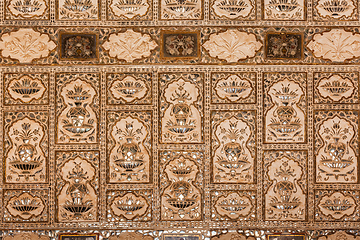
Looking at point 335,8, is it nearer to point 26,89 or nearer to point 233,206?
point 233,206

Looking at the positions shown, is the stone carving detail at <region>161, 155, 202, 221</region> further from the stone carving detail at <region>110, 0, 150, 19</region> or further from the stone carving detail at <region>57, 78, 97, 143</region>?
the stone carving detail at <region>110, 0, 150, 19</region>

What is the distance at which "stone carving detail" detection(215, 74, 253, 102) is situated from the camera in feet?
8.79

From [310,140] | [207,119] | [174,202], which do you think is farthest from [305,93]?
[174,202]

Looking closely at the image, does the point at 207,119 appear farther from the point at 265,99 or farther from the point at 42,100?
the point at 42,100

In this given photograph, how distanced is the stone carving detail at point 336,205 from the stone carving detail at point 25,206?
8.11 ft

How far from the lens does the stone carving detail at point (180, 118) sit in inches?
105

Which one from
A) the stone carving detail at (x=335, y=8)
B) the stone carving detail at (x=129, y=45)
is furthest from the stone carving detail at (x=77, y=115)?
the stone carving detail at (x=335, y=8)

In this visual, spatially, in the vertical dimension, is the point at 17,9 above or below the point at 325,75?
above

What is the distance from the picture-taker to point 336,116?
268 centimetres

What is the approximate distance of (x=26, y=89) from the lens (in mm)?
2660

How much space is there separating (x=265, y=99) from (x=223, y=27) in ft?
2.43

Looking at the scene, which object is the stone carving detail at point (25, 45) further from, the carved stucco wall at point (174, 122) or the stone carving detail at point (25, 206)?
the stone carving detail at point (25, 206)

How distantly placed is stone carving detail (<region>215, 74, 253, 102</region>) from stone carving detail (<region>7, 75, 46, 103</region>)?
1.56m

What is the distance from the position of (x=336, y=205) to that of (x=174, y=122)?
161 cm
